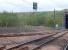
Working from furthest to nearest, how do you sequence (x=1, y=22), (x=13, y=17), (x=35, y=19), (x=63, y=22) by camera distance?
(x=63, y=22) → (x=35, y=19) → (x=13, y=17) → (x=1, y=22)

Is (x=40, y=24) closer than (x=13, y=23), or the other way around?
(x=13, y=23)

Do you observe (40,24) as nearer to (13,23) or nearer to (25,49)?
(13,23)

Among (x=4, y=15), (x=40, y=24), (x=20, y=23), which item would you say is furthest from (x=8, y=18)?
(x=40, y=24)

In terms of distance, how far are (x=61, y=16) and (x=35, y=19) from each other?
14619mm

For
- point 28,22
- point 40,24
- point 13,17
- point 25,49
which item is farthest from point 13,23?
point 25,49

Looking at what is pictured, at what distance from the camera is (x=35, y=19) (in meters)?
92.9

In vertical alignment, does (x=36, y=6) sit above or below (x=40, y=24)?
above

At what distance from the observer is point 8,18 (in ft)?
208

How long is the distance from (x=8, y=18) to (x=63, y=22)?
39.9 m

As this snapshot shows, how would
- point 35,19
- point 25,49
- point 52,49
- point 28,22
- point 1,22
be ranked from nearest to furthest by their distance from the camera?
1. point 25,49
2. point 52,49
3. point 1,22
4. point 28,22
5. point 35,19

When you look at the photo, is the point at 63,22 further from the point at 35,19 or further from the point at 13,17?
the point at 13,17

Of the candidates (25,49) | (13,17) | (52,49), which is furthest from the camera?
(13,17)

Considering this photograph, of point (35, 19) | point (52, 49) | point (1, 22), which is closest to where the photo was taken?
point (52, 49)

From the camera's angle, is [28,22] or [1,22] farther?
[28,22]
